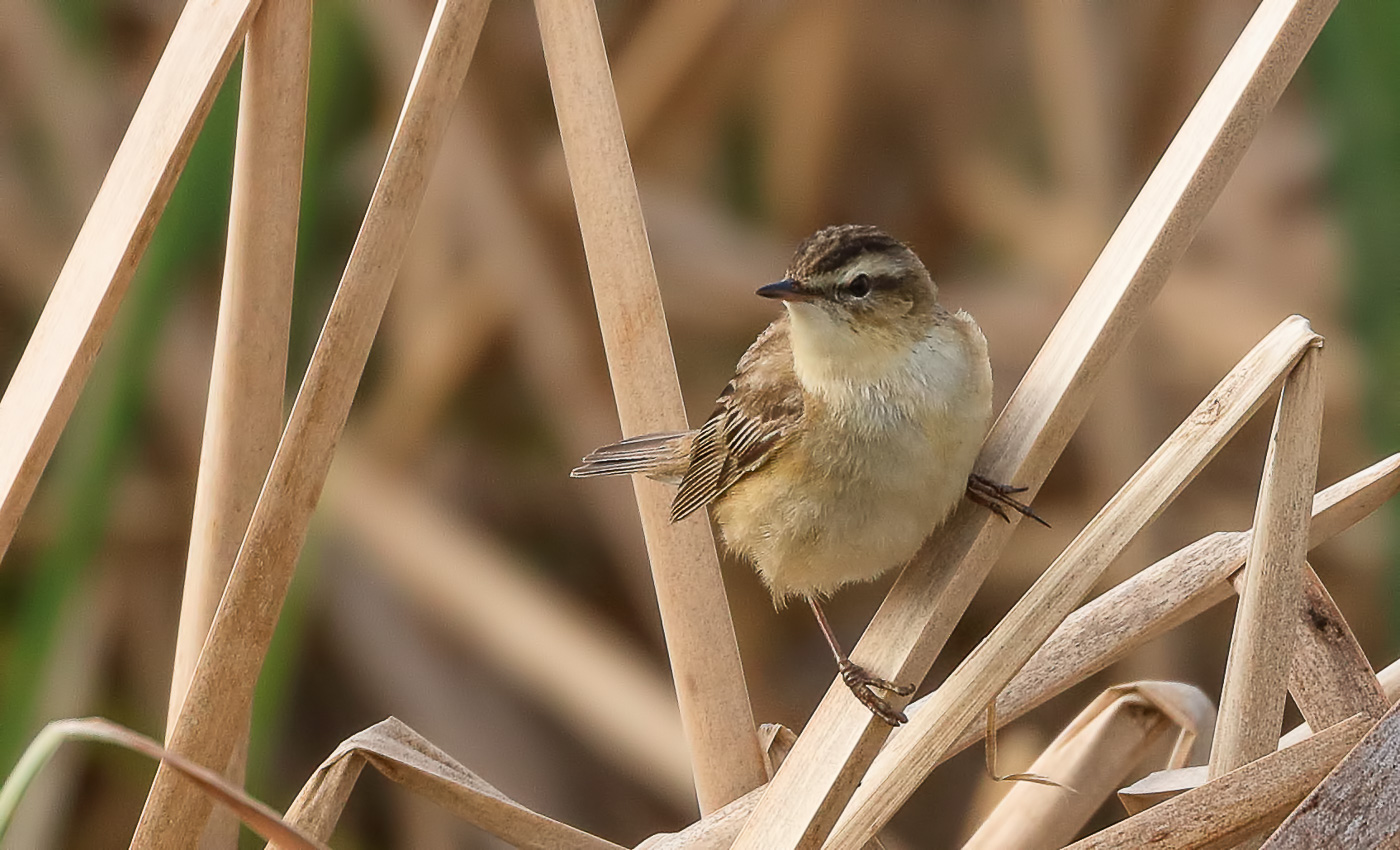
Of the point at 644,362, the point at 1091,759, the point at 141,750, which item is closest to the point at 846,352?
the point at 644,362

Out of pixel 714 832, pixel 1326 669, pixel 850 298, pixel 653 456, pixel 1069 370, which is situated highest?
pixel 850 298

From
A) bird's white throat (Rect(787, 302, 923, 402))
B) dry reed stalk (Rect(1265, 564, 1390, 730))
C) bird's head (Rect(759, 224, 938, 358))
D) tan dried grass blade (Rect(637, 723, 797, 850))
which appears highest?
bird's head (Rect(759, 224, 938, 358))

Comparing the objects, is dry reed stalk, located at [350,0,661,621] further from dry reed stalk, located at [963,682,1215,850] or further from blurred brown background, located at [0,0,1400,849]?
dry reed stalk, located at [963,682,1215,850]

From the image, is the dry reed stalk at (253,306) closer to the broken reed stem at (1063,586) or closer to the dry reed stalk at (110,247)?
the dry reed stalk at (110,247)

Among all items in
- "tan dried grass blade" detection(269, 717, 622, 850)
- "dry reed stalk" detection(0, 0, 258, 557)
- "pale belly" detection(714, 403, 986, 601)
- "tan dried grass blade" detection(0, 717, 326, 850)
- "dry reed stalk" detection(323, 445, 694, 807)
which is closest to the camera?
"tan dried grass blade" detection(0, 717, 326, 850)

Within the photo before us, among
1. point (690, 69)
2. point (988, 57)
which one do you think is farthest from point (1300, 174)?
point (690, 69)

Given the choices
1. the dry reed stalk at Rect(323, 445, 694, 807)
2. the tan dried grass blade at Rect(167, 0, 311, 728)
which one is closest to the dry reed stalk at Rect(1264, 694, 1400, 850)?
the tan dried grass blade at Rect(167, 0, 311, 728)

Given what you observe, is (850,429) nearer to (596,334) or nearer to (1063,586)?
(1063,586)

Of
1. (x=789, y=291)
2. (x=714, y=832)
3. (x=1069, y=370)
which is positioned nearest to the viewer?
(x=1069, y=370)

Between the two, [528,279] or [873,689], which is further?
[528,279]
